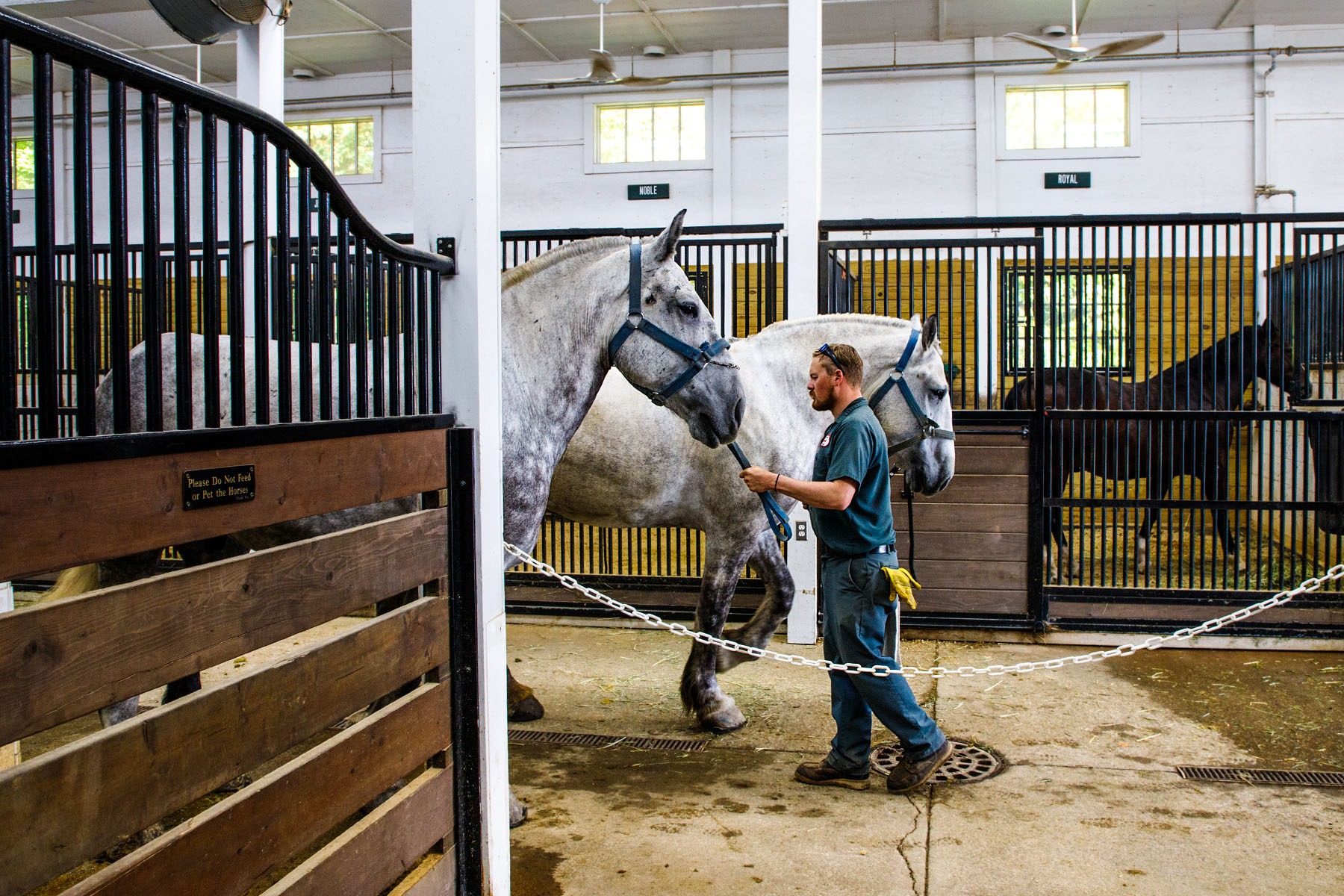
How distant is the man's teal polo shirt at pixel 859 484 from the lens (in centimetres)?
332

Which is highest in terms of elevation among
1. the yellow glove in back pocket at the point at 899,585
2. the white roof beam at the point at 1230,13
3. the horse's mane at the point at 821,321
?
the white roof beam at the point at 1230,13

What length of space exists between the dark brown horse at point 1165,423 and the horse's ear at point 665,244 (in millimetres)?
3217

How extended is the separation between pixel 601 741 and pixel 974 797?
154 cm

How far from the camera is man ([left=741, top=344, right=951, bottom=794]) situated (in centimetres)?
331

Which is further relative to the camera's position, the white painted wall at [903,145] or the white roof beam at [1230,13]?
the white painted wall at [903,145]

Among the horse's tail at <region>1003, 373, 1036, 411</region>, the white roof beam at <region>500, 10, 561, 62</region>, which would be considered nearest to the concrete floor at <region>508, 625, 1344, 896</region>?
the horse's tail at <region>1003, 373, 1036, 411</region>

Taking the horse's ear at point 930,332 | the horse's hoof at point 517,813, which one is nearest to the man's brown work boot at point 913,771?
the horse's hoof at point 517,813

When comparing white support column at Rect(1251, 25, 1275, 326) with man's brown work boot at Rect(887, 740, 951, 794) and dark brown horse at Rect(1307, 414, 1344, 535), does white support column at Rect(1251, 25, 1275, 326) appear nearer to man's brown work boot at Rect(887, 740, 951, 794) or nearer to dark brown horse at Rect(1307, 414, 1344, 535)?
dark brown horse at Rect(1307, 414, 1344, 535)

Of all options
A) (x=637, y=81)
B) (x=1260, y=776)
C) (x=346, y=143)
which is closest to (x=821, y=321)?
(x=1260, y=776)

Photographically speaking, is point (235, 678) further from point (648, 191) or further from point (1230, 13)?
point (1230, 13)

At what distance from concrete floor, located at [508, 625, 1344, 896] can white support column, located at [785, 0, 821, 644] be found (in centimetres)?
54

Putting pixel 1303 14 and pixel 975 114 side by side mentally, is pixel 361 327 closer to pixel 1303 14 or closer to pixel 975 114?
pixel 975 114

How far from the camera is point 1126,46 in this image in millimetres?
8938

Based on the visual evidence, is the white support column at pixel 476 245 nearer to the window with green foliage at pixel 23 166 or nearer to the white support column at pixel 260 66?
the white support column at pixel 260 66
